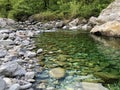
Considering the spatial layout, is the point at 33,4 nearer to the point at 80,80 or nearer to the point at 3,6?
the point at 3,6

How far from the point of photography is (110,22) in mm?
20062

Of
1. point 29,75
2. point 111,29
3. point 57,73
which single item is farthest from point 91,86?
point 111,29

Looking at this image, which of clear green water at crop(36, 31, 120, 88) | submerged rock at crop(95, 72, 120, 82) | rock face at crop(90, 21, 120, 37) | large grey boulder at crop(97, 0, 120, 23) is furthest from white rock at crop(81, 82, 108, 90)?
large grey boulder at crop(97, 0, 120, 23)

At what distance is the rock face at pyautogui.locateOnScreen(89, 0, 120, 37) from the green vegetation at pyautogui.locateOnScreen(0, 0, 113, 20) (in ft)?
26.2

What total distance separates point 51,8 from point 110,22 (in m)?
22.7

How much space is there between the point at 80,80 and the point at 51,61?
8.76 feet

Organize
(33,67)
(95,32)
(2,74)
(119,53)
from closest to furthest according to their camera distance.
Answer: (2,74) < (33,67) < (119,53) < (95,32)

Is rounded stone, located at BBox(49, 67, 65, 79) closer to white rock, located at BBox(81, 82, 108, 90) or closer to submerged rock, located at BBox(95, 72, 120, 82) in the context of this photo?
white rock, located at BBox(81, 82, 108, 90)

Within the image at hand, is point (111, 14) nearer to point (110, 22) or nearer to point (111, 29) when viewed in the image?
point (110, 22)

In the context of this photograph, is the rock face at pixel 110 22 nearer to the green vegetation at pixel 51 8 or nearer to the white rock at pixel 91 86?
the green vegetation at pixel 51 8

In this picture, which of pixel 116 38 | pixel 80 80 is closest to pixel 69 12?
pixel 116 38

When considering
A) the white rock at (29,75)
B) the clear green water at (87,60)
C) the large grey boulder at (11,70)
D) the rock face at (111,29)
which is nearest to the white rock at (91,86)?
the clear green water at (87,60)

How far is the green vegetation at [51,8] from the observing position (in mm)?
33312

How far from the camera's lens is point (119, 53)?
1212 cm
